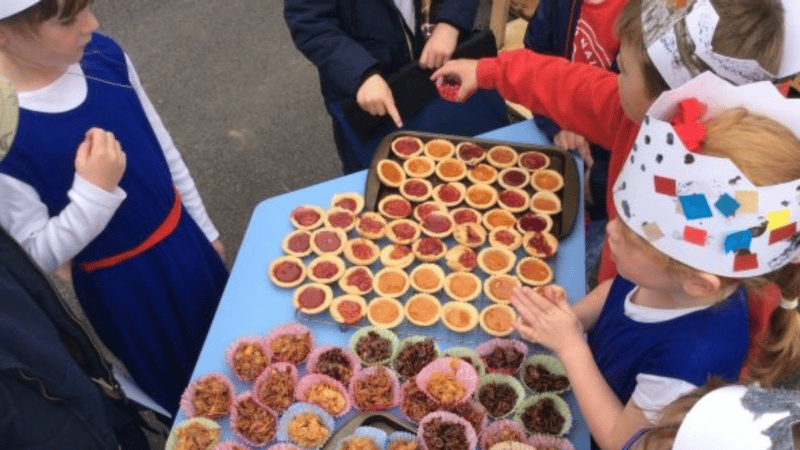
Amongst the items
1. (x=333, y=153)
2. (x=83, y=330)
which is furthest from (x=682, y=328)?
(x=333, y=153)

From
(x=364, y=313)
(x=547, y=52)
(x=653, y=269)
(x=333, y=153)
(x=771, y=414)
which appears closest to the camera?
(x=771, y=414)

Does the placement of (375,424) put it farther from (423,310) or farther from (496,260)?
(496,260)

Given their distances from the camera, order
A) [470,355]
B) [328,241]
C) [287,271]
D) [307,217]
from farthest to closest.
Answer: [307,217]
[328,241]
[287,271]
[470,355]

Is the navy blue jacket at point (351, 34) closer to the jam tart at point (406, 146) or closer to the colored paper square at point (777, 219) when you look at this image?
the jam tart at point (406, 146)

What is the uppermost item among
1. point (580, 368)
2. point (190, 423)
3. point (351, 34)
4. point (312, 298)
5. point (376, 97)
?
point (351, 34)

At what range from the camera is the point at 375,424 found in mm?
1886

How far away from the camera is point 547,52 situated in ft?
9.48

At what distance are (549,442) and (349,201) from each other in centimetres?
120

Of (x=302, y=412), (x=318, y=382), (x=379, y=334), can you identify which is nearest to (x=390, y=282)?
(x=379, y=334)

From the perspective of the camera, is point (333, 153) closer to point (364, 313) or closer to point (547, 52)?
point (547, 52)

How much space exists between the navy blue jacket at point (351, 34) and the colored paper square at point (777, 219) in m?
1.76

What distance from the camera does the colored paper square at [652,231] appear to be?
1.49 metres

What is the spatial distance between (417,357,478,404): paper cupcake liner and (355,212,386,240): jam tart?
0.61m

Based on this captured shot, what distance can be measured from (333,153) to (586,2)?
7.61 feet
